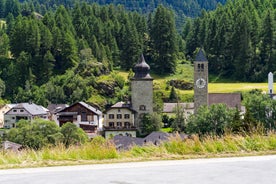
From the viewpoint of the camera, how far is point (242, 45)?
9762 cm

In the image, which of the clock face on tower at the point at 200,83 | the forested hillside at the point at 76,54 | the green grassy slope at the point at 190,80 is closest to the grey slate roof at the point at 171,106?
the clock face on tower at the point at 200,83

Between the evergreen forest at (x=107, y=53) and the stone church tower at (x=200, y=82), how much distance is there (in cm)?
1610

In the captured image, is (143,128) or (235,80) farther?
(235,80)

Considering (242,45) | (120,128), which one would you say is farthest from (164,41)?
(120,128)

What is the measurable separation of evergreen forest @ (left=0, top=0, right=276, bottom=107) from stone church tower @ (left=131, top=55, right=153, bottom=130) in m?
9.82

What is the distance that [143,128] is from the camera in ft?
226

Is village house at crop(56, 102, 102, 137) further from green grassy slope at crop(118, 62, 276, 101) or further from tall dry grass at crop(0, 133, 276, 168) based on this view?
tall dry grass at crop(0, 133, 276, 168)

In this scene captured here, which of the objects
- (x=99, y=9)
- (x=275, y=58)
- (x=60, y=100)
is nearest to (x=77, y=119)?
(x=60, y=100)

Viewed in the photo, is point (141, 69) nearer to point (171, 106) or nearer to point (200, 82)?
point (171, 106)

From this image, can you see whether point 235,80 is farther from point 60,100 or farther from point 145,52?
point 60,100

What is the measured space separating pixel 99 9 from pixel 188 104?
56796 millimetres

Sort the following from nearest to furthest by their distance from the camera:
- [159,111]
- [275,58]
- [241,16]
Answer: [159,111] → [275,58] → [241,16]

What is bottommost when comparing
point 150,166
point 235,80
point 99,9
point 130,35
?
point 150,166

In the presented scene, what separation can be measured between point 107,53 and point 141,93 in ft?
90.0
